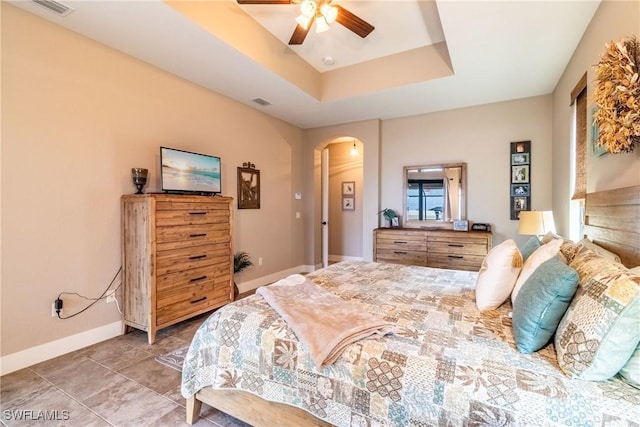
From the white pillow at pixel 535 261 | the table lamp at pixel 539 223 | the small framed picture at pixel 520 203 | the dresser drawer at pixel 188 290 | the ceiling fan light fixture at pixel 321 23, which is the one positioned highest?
the ceiling fan light fixture at pixel 321 23

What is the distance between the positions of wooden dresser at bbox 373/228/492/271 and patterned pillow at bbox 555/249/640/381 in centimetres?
293

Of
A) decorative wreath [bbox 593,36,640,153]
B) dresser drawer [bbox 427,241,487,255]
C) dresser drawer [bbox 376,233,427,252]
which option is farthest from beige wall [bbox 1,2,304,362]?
decorative wreath [bbox 593,36,640,153]

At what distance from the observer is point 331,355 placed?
1260mm

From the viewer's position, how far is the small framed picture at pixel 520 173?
3.98 m

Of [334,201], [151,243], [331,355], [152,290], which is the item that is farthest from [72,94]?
[334,201]

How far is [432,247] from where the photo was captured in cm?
416

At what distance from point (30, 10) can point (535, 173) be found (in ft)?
18.1

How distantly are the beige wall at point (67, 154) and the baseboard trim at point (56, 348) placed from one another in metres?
0.04

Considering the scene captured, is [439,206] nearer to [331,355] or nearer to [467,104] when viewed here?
[467,104]

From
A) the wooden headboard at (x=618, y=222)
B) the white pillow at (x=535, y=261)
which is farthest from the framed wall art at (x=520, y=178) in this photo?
the white pillow at (x=535, y=261)

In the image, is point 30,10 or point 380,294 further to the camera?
point 30,10

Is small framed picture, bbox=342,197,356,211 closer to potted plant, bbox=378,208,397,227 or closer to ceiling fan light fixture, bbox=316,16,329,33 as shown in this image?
potted plant, bbox=378,208,397,227

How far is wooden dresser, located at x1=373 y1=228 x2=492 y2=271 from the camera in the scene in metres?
3.93

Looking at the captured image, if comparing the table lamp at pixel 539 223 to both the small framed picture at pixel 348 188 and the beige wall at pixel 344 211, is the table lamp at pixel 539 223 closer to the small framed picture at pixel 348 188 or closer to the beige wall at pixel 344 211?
the beige wall at pixel 344 211
